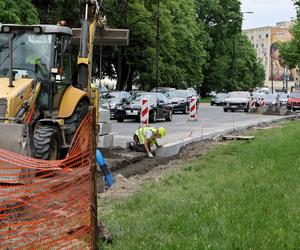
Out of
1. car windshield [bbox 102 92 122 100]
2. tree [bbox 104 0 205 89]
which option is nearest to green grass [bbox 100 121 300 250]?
car windshield [bbox 102 92 122 100]

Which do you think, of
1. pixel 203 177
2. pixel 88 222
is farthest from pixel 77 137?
pixel 203 177

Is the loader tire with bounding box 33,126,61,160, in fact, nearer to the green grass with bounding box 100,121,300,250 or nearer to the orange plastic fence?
the green grass with bounding box 100,121,300,250

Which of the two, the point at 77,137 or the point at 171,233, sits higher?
the point at 77,137

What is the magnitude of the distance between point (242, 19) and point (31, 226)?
3408 inches

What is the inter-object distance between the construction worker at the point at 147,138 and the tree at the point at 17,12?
10.8 metres

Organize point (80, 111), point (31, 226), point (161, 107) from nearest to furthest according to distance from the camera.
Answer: point (31, 226), point (80, 111), point (161, 107)

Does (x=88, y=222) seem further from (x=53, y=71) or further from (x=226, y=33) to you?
(x=226, y=33)

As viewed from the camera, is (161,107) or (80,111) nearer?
(80,111)

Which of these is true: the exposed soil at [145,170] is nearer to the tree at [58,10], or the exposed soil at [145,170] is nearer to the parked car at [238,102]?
the tree at [58,10]

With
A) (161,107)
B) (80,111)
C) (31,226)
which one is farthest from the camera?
(161,107)

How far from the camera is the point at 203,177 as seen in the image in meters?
10.9

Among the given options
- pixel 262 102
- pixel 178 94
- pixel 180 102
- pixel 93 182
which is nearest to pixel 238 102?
pixel 178 94

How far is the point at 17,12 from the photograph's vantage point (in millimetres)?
26344

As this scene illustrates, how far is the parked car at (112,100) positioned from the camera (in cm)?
3219
